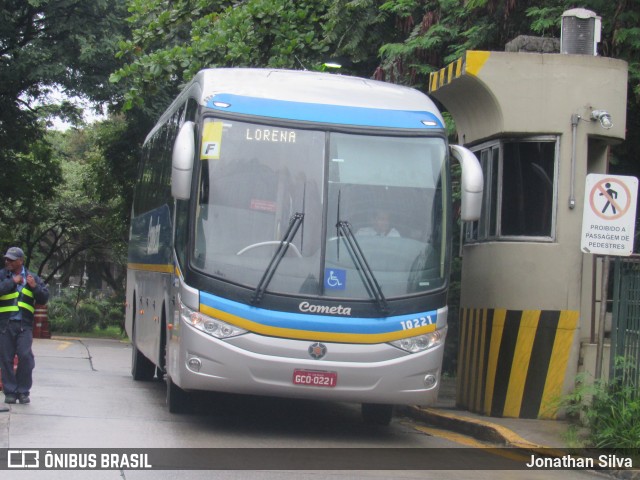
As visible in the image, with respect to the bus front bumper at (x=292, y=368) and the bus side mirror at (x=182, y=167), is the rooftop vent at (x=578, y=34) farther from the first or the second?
the bus side mirror at (x=182, y=167)

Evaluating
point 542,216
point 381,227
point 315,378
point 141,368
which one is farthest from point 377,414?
point 141,368

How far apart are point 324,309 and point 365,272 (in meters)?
0.54

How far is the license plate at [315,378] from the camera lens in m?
9.80

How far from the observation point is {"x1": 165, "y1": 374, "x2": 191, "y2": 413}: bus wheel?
36.9 feet

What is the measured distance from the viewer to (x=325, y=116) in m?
10.5

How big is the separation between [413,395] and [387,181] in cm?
211

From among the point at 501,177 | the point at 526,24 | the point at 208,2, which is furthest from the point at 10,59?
the point at 501,177

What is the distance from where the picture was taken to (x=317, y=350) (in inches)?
388

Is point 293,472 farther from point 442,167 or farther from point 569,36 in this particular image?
point 569,36

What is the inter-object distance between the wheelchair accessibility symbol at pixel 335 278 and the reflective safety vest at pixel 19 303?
149 inches

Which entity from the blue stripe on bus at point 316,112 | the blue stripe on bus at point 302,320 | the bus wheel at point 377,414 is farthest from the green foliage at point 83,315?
the blue stripe on bus at point 302,320

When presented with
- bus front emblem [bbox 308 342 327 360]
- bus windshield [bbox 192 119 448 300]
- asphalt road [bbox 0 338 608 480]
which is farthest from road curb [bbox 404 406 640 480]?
bus front emblem [bbox 308 342 327 360]

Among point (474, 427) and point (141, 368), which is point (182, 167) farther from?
point (141, 368)

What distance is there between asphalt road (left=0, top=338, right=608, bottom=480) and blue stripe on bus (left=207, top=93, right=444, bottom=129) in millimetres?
3174
